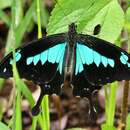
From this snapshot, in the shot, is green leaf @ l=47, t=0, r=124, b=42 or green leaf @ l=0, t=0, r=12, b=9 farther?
green leaf @ l=0, t=0, r=12, b=9

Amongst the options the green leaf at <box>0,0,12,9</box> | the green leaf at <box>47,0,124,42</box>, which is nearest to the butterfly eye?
the green leaf at <box>47,0,124,42</box>

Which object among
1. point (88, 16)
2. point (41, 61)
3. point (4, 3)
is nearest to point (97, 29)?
point (88, 16)

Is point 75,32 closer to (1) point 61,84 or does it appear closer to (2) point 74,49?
(2) point 74,49

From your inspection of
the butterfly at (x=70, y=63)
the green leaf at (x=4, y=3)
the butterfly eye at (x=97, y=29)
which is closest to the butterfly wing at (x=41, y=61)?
the butterfly at (x=70, y=63)

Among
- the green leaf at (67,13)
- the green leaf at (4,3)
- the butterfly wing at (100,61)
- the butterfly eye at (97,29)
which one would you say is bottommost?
the butterfly wing at (100,61)

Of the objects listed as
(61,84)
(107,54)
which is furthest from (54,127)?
(107,54)

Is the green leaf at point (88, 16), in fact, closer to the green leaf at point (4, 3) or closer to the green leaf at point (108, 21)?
the green leaf at point (108, 21)

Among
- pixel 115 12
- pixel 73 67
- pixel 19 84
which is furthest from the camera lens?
pixel 73 67

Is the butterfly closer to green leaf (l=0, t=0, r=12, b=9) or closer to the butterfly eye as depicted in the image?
the butterfly eye

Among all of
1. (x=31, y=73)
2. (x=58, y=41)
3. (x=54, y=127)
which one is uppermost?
(x=58, y=41)
